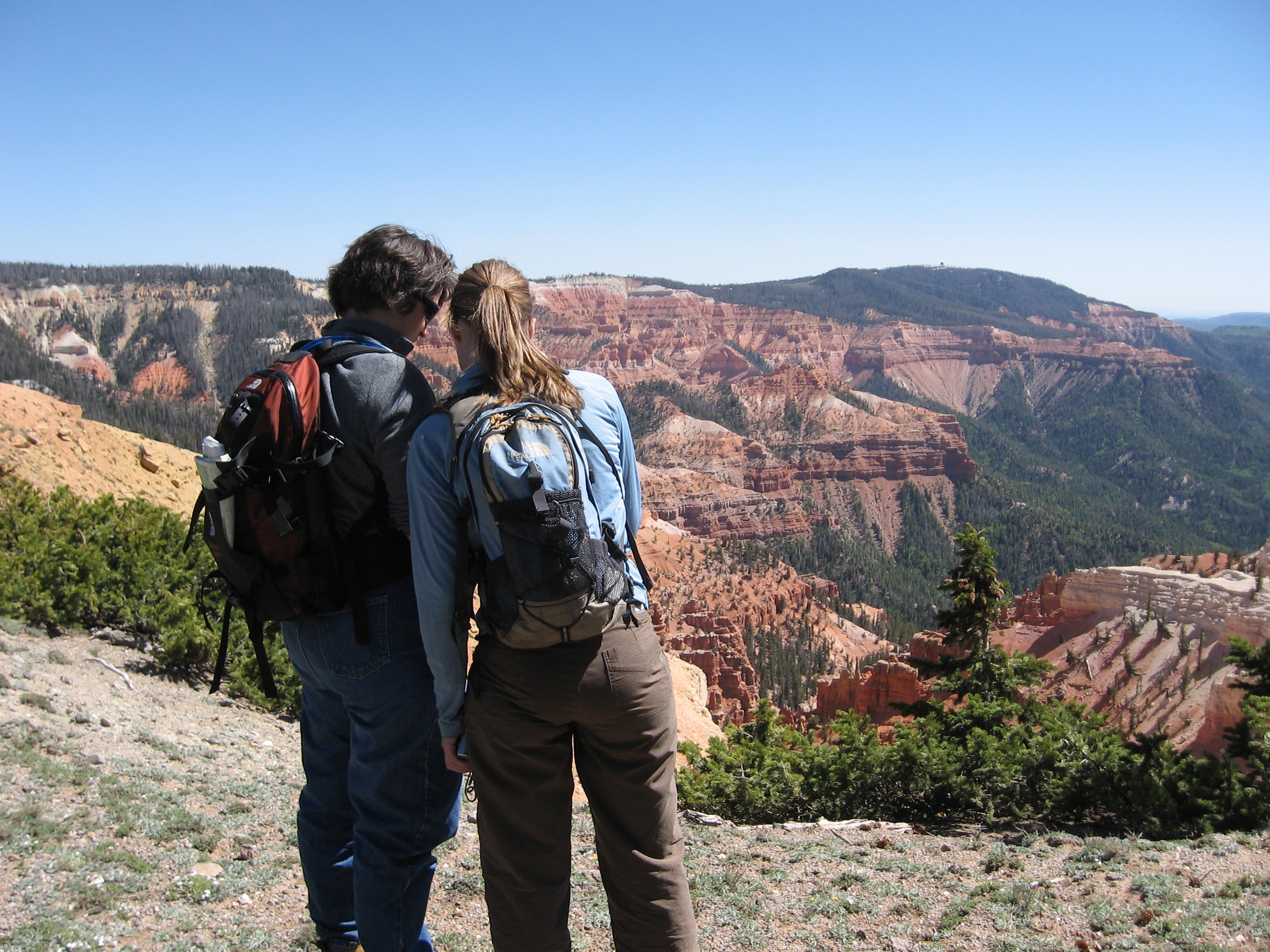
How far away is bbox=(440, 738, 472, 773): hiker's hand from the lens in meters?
2.30

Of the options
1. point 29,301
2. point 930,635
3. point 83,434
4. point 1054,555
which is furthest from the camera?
point 29,301

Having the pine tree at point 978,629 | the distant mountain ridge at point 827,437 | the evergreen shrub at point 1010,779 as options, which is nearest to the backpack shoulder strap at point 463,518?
the evergreen shrub at point 1010,779

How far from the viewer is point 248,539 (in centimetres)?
237

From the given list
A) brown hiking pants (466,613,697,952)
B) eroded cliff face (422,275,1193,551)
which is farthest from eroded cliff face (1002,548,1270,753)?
eroded cliff face (422,275,1193,551)

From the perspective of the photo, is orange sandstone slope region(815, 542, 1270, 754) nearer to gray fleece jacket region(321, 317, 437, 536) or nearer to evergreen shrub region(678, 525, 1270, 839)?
evergreen shrub region(678, 525, 1270, 839)

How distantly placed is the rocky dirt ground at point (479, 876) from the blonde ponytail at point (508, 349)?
240cm

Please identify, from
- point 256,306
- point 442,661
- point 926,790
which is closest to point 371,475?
point 442,661

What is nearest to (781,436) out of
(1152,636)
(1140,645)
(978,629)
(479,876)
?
(1152,636)

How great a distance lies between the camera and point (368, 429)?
2367 mm

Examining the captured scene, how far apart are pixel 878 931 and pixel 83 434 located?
2279 cm

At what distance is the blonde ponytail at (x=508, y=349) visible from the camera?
2.26 m

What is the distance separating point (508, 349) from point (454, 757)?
3.80 ft

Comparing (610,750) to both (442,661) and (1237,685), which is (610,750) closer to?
(442,661)

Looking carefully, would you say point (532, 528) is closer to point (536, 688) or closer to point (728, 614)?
point (536, 688)
